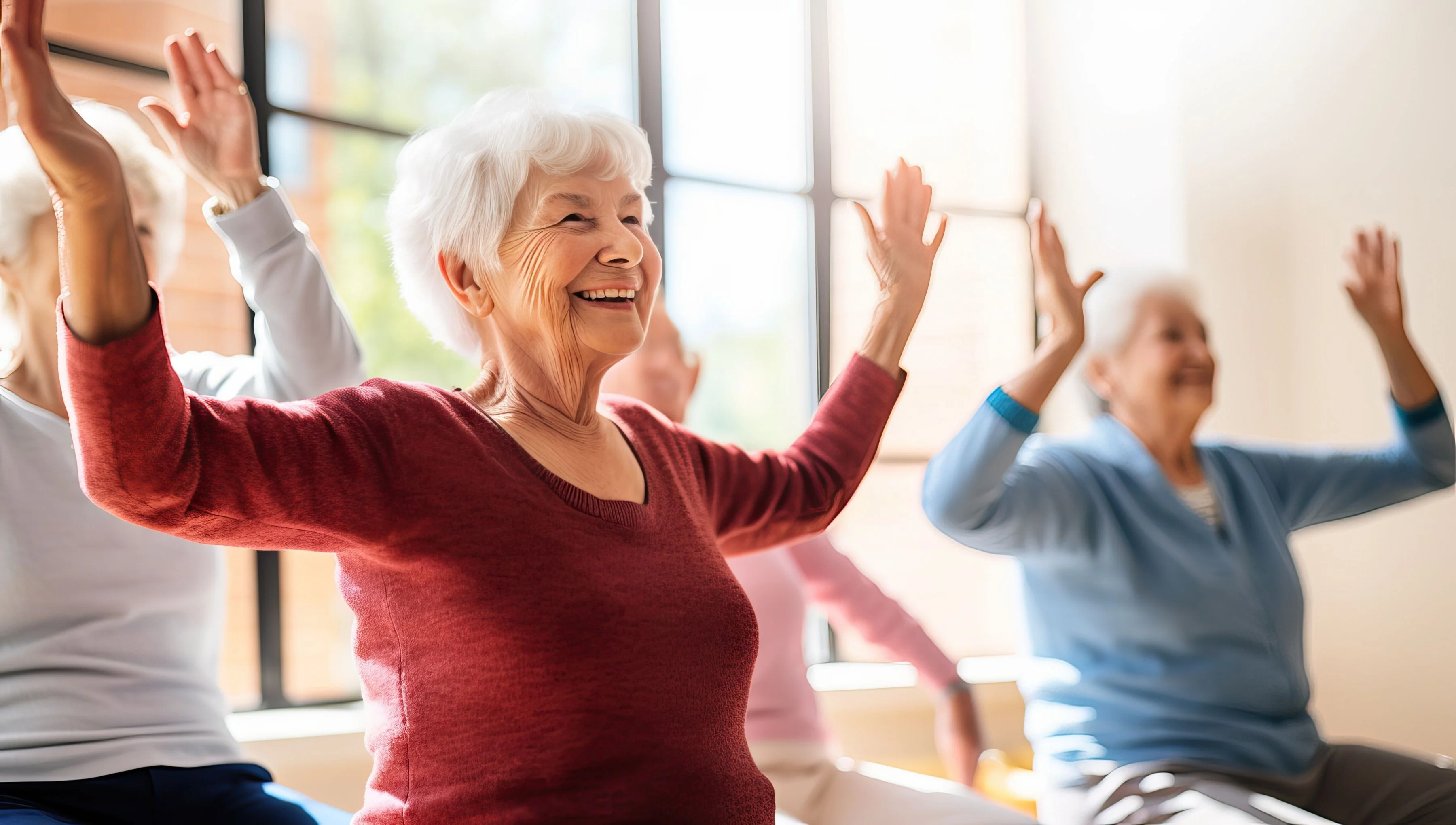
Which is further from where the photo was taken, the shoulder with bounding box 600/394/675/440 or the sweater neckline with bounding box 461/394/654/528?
the shoulder with bounding box 600/394/675/440

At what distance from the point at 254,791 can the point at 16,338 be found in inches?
26.8

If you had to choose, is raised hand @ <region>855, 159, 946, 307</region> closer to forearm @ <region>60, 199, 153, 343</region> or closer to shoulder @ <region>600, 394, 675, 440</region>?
shoulder @ <region>600, 394, 675, 440</region>

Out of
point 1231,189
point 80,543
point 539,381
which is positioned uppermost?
point 1231,189

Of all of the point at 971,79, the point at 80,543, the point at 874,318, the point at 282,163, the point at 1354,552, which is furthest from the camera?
the point at 971,79

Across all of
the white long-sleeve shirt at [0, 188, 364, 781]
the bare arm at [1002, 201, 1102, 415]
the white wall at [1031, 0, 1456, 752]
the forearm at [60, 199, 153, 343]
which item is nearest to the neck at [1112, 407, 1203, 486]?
the bare arm at [1002, 201, 1102, 415]

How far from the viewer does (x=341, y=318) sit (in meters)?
1.58

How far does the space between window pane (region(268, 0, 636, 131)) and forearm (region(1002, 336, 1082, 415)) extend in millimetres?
1210

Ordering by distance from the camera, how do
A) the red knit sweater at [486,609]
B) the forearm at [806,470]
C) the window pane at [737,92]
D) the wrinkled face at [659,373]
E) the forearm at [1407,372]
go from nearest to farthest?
the red knit sweater at [486,609], the forearm at [806,470], the wrinkled face at [659,373], the forearm at [1407,372], the window pane at [737,92]

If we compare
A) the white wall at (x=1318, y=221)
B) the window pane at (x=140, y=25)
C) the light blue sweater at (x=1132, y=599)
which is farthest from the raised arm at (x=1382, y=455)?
the window pane at (x=140, y=25)

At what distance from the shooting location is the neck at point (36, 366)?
142 cm

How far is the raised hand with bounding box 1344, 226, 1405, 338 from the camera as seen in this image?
2.23 m

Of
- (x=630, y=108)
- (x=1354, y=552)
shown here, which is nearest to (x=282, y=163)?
(x=630, y=108)

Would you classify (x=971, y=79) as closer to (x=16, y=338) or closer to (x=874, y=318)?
(x=874, y=318)

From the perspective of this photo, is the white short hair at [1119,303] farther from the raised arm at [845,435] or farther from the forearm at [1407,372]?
the raised arm at [845,435]
